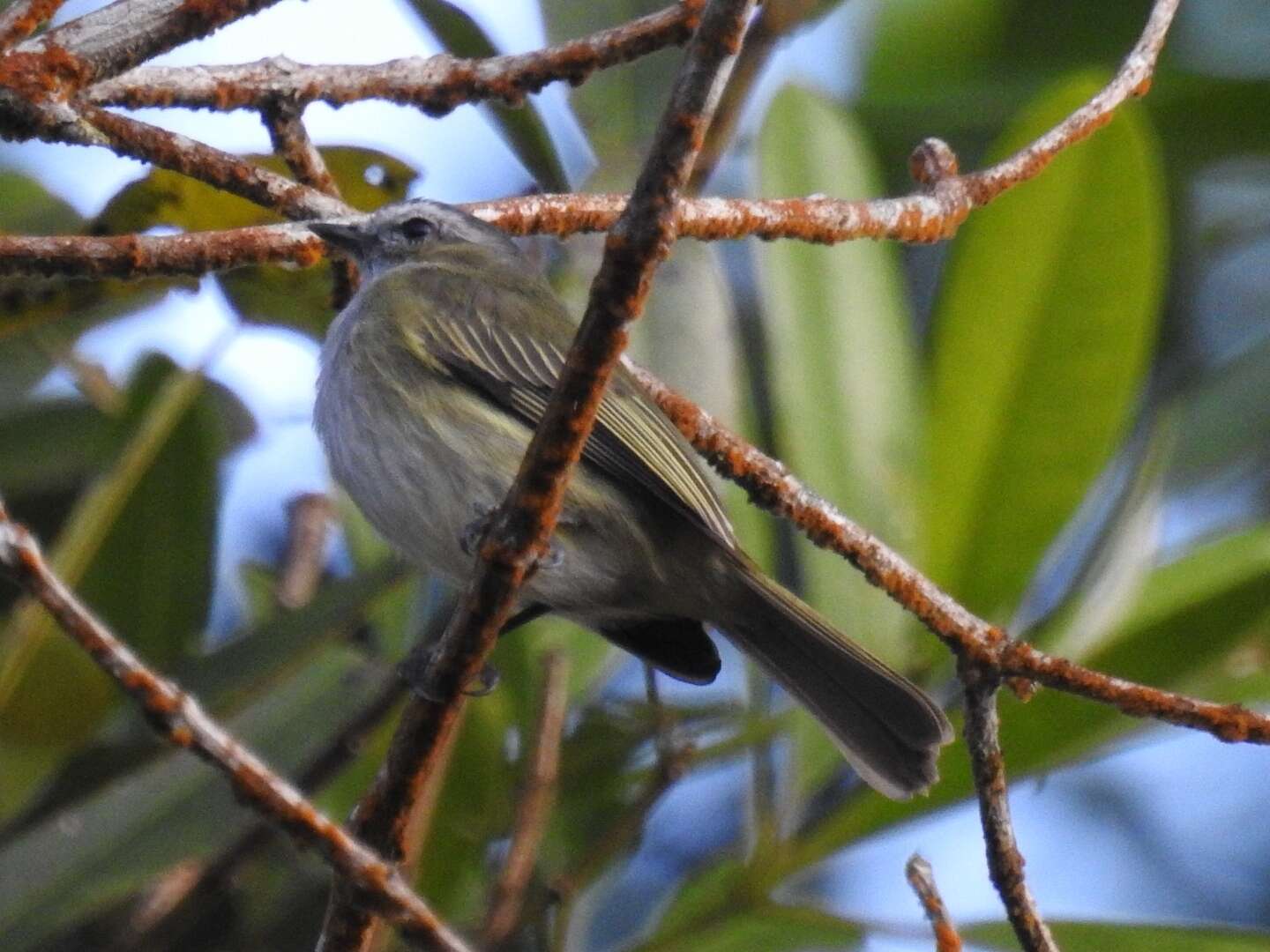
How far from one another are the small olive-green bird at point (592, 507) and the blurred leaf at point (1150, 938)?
1.32 feet

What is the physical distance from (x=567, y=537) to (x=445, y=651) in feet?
3.20

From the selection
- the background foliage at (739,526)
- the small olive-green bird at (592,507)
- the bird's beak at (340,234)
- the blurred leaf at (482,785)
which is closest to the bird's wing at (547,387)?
the small olive-green bird at (592,507)

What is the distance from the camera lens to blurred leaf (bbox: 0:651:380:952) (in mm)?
3035

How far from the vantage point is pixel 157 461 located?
3352mm

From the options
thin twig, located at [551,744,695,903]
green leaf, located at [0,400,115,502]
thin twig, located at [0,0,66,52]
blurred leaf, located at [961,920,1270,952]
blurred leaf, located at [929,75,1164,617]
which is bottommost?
thin twig, located at [0,0,66,52]

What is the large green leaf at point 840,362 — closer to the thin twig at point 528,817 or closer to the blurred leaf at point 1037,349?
the blurred leaf at point 1037,349

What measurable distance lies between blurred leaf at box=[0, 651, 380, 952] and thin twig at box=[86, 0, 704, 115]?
107 centimetres

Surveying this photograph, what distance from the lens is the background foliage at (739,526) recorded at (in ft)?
10.4

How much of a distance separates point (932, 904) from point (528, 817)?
923mm

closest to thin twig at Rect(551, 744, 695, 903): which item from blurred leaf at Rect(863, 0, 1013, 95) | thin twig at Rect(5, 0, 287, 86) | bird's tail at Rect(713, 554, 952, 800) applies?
bird's tail at Rect(713, 554, 952, 800)

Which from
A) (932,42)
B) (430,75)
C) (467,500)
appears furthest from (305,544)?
(932,42)

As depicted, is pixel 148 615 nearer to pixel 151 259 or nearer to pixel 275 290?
pixel 275 290

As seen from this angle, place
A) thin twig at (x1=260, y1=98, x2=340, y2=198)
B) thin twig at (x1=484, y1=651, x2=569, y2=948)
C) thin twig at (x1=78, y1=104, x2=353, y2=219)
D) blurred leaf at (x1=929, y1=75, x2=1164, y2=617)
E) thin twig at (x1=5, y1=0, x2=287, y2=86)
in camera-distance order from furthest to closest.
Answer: blurred leaf at (x1=929, y1=75, x2=1164, y2=617) < thin twig at (x1=260, y1=98, x2=340, y2=198) < thin twig at (x1=484, y1=651, x2=569, y2=948) < thin twig at (x1=78, y1=104, x2=353, y2=219) < thin twig at (x1=5, y1=0, x2=287, y2=86)

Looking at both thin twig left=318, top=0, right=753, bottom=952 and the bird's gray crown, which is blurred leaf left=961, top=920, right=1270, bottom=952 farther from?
the bird's gray crown
